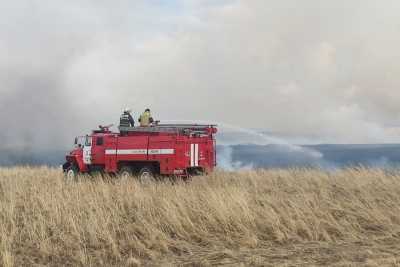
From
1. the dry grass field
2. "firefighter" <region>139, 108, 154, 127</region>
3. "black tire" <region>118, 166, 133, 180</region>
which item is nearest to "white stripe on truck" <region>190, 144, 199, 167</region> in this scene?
"firefighter" <region>139, 108, 154, 127</region>

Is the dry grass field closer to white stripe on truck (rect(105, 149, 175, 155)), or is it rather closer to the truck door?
white stripe on truck (rect(105, 149, 175, 155))

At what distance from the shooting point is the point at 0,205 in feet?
38.5

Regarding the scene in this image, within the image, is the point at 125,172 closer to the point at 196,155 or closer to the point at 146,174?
the point at 146,174

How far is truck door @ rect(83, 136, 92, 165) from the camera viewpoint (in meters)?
22.1

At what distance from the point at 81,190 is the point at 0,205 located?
3172mm

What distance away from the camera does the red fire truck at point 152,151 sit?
20016 millimetres

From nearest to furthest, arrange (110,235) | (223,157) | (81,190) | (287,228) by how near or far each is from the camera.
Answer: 1. (110,235)
2. (287,228)
3. (81,190)
4. (223,157)

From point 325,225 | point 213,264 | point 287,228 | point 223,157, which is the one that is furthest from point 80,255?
point 223,157

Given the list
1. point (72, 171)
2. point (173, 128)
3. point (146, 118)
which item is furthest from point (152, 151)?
point (72, 171)

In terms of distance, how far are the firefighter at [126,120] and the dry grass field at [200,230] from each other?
808 cm

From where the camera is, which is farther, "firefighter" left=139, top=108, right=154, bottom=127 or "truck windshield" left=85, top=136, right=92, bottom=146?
"truck windshield" left=85, top=136, right=92, bottom=146

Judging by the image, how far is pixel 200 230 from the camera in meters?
9.79

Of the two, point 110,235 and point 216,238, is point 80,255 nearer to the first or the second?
point 110,235

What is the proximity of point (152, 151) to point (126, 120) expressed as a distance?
203 centimetres
